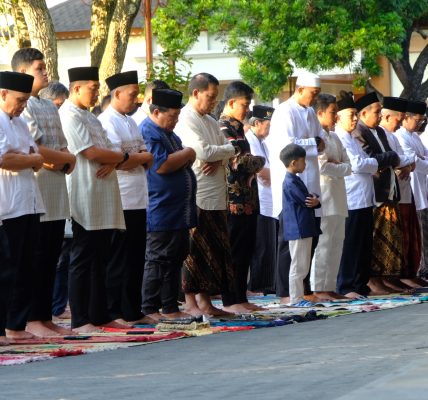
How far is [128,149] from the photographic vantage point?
12891 millimetres

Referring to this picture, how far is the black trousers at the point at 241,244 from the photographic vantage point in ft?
47.7

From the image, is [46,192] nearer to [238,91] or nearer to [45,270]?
[45,270]

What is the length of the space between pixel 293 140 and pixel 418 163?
349 cm

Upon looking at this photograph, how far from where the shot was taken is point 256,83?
38344mm

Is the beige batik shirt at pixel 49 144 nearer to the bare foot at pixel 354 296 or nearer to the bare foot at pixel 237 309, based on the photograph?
the bare foot at pixel 237 309

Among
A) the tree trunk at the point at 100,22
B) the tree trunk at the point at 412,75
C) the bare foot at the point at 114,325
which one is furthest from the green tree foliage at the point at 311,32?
the bare foot at the point at 114,325

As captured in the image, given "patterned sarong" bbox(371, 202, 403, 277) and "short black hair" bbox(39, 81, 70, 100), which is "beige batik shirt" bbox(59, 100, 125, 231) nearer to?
"short black hair" bbox(39, 81, 70, 100)

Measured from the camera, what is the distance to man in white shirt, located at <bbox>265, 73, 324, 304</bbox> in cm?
1538

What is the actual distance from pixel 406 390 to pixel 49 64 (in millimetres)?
13658

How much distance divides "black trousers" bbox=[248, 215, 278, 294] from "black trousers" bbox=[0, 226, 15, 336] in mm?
6700

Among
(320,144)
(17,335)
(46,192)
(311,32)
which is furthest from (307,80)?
(311,32)

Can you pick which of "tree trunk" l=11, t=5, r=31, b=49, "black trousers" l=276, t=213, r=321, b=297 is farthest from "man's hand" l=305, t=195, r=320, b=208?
"tree trunk" l=11, t=5, r=31, b=49

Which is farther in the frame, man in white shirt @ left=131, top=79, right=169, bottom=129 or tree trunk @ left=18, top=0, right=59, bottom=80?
tree trunk @ left=18, top=0, right=59, bottom=80

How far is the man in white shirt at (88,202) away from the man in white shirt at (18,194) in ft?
2.38
